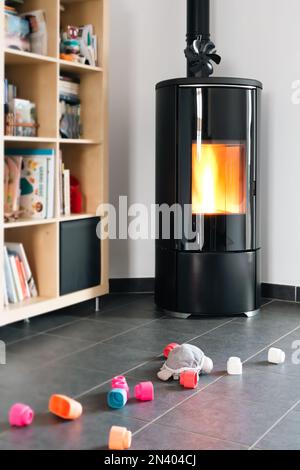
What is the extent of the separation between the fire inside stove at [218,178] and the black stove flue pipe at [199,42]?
1.53ft

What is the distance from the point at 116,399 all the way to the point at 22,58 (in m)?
1.65

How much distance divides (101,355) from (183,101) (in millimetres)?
1334

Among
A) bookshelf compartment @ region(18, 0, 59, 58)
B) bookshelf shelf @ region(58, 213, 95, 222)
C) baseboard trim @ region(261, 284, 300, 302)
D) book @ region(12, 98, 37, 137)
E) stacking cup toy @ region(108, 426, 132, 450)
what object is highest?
bookshelf compartment @ region(18, 0, 59, 58)

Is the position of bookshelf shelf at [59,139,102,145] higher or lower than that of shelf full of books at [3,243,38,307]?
higher

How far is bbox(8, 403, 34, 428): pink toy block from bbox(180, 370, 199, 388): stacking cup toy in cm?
59

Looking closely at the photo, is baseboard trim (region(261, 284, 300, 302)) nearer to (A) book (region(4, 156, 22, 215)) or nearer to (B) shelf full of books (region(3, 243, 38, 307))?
(B) shelf full of books (region(3, 243, 38, 307))

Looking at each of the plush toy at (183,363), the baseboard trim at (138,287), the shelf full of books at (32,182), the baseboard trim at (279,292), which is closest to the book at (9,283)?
the shelf full of books at (32,182)

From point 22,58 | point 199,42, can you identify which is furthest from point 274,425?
point 199,42

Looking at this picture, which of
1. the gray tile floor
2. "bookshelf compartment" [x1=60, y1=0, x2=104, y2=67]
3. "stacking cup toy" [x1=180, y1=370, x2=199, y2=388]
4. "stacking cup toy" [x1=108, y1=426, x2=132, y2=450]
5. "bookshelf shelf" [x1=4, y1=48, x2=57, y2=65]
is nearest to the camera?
"stacking cup toy" [x1=108, y1=426, x2=132, y2=450]

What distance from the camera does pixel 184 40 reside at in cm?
400

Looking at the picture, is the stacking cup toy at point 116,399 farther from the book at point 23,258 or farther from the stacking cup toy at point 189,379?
the book at point 23,258

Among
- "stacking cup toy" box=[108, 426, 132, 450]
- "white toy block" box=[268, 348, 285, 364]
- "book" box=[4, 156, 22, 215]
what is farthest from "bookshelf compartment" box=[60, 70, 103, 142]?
"stacking cup toy" box=[108, 426, 132, 450]

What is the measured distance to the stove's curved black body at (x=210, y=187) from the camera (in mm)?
3373

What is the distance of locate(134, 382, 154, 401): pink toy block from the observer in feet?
7.30
